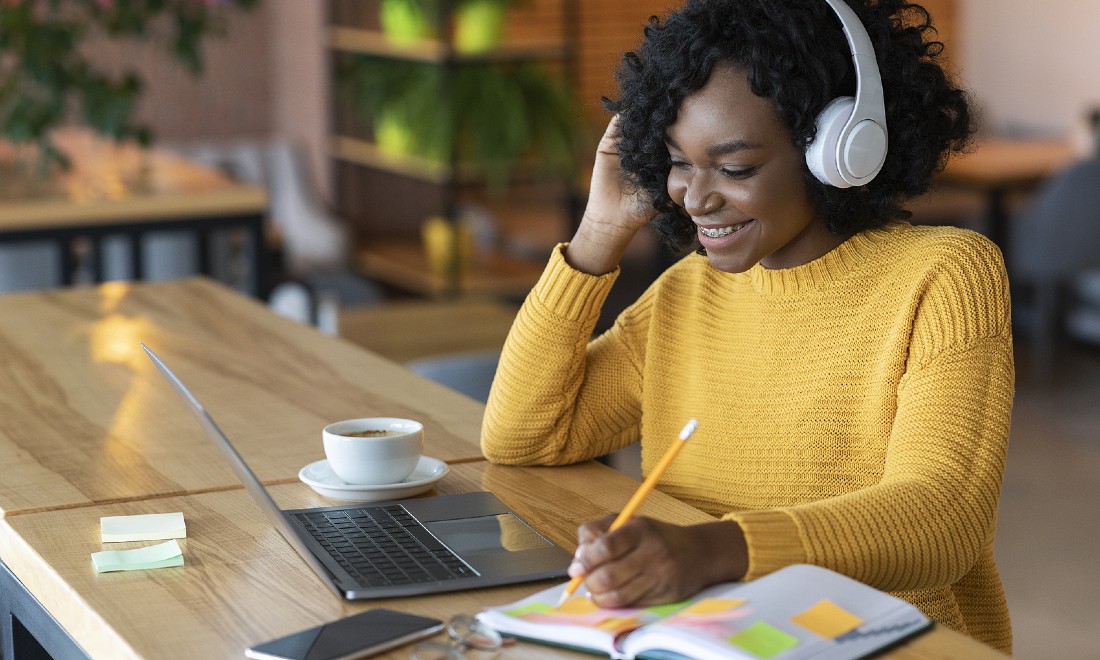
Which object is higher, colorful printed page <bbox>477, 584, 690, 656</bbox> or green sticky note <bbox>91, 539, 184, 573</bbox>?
colorful printed page <bbox>477, 584, 690, 656</bbox>

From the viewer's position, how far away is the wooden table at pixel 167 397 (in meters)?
1.49

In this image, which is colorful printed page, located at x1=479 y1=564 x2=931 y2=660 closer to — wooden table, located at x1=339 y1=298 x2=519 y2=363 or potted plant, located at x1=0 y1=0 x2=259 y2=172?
wooden table, located at x1=339 y1=298 x2=519 y2=363

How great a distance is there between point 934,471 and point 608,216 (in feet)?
1.63

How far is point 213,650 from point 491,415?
1.91 feet

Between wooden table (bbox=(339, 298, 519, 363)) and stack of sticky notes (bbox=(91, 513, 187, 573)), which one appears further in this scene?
wooden table (bbox=(339, 298, 519, 363))

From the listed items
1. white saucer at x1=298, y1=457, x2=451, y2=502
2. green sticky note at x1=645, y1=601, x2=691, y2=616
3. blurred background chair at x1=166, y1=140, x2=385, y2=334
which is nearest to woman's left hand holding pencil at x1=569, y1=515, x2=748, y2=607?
green sticky note at x1=645, y1=601, x2=691, y2=616

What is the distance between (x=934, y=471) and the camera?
1.22 meters

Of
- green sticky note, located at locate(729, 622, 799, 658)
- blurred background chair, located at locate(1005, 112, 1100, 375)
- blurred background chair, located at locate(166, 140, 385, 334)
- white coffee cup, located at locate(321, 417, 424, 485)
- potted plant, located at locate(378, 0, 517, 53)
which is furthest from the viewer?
blurred background chair, located at locate(166, 140, 385, 334)

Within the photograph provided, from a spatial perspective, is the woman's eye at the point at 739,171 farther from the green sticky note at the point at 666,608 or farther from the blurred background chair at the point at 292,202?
the blurred background chair at the point at 292,202

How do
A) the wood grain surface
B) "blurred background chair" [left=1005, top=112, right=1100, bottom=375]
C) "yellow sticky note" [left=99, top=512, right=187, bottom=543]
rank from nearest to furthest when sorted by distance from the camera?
the wood grain surface → "yellow sticky note" [left=99, top=512, right=187, bottom=543] → "blurred background chair" [left=1005, top=112, right=1100, bottom=375]

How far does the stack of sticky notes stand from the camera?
1.20 meters

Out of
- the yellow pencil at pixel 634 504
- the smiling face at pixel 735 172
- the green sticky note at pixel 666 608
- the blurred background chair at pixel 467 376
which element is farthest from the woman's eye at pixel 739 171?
the blurred background chair at pixel 467 376

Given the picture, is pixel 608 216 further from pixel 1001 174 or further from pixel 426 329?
pixel 1001 174

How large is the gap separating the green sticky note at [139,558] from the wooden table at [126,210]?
2.23 meters
